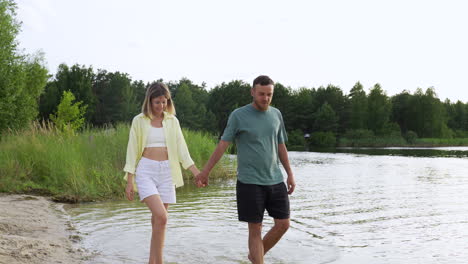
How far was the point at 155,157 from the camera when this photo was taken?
439 cm

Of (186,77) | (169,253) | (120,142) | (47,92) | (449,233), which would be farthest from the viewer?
(186,77)

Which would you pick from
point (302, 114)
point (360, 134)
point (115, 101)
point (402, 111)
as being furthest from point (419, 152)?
point (115, 101)

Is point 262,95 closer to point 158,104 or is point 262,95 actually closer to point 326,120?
point 158,104

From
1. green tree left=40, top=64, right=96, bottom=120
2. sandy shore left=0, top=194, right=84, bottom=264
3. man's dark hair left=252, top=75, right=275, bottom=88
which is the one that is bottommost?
sandy shore left=0, top=194, right=84, bottom=264

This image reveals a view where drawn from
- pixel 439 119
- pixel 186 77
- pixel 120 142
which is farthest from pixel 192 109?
pixel 120 142

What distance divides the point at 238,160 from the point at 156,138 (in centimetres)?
81

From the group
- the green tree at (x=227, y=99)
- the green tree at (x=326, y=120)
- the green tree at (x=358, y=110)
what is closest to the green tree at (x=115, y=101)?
the green tree at (x=227, y=99)

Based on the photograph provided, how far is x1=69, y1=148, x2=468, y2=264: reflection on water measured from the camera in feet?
18.7

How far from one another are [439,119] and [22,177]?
77.6 metres

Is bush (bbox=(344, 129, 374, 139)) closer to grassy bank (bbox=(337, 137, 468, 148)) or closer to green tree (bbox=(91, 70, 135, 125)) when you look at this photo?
grassy bank (bbox=(337, 137, 468, 148))

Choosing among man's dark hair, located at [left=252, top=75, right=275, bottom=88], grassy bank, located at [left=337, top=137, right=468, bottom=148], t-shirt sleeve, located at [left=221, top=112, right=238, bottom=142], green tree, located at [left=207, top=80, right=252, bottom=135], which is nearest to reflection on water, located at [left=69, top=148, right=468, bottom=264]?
t-shirt sleeve, located at [left=221, top=112, right=238, bottom=142]

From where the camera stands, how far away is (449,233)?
723cm

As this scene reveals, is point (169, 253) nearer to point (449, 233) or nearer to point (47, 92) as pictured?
point (449, 233)

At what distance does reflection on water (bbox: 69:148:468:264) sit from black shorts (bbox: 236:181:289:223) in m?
1.33
